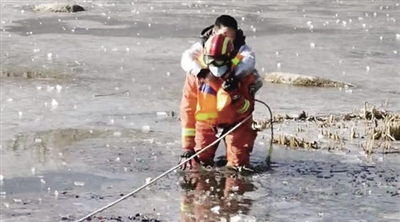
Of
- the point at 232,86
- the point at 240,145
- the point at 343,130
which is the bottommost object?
the point at 343,130

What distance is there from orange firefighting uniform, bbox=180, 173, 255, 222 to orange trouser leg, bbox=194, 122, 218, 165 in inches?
12.9

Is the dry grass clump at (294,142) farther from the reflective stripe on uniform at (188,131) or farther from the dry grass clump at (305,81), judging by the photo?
the dry grass clump at (305,81)

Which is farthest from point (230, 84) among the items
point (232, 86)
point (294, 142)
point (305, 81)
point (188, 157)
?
point (305, 81)

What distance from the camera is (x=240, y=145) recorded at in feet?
22.4

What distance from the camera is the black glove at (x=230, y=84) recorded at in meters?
6.68

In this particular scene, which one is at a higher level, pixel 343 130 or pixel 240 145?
pixel 240 145

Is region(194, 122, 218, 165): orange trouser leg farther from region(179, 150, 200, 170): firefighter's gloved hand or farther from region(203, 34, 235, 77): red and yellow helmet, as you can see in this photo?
region(203, 34, 235, 77): red and yellow helmet

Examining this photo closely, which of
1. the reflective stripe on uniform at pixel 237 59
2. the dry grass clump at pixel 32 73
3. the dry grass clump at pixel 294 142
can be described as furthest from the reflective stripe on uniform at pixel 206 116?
the dry grass clump at pixel 32 73

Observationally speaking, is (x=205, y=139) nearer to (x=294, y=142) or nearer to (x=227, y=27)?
(x=227, y=27)

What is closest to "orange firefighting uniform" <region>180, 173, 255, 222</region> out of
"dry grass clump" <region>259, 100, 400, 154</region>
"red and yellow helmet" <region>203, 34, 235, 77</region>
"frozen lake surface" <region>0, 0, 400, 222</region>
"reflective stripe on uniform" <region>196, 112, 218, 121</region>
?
"frozen lake surface" <region>0, 0, 400, 222</region>

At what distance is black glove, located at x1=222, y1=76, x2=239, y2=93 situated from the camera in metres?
6.68

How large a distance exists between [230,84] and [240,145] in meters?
0.48

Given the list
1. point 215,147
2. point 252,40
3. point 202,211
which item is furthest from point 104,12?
point 202,211

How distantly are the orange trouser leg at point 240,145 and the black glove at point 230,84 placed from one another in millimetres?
323
